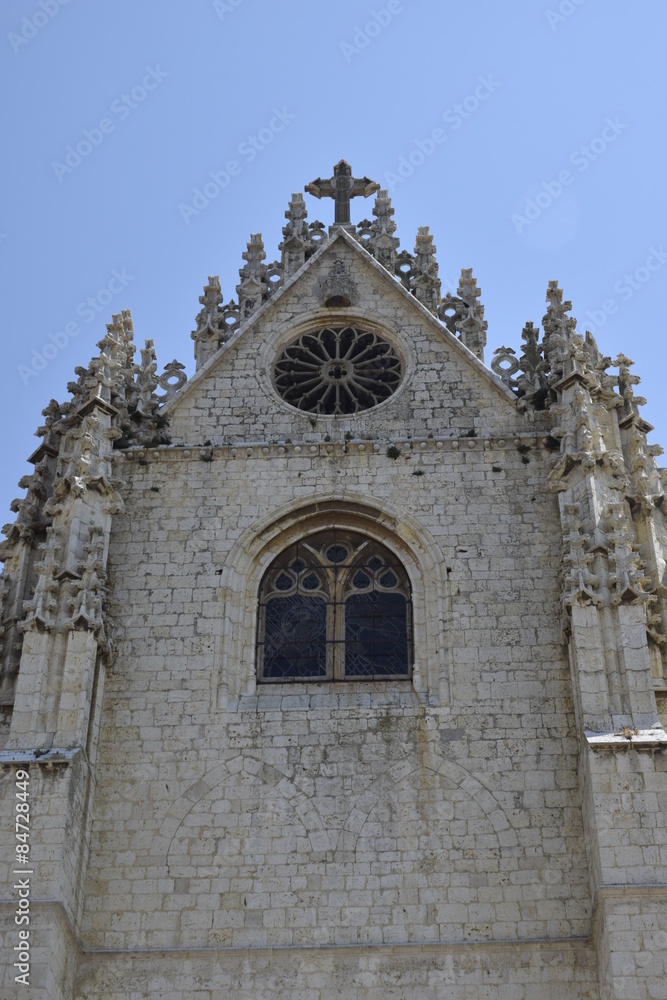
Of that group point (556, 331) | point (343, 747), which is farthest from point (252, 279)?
point (343, 747)

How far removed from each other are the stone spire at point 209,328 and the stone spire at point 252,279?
0.30m

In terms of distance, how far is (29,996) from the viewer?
48.5ft

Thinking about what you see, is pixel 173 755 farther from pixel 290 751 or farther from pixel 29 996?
pixel 29 996

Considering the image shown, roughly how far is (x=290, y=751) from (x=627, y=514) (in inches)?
171

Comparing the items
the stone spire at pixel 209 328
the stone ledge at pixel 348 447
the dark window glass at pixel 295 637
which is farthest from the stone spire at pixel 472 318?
the dark window glass at pixel 295 637

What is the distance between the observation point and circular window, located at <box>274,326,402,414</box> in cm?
2067

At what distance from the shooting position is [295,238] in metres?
22.3

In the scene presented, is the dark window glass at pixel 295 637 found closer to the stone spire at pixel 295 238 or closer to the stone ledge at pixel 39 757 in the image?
the stone ledge at pixel 39 757

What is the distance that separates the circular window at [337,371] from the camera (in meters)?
20.7

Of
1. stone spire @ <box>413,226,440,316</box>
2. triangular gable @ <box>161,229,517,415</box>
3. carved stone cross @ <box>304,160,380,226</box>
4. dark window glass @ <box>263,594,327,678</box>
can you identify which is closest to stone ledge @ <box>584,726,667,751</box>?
dark window glass @ <box>263,594,327,678</box>

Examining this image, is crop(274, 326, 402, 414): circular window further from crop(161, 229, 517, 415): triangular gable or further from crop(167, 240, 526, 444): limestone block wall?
crop(161, 229, 517, 415): triangular gable

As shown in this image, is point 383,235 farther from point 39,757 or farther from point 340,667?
point 39,757

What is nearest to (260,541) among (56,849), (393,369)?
(393,369)

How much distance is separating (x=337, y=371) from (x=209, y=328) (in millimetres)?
1680
